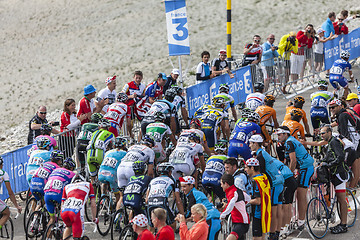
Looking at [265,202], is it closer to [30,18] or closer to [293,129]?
[293,129]

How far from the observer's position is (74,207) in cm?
1220

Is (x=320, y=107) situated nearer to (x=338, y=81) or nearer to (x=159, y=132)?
(x=338, y=81)

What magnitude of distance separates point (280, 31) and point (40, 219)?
38.5m

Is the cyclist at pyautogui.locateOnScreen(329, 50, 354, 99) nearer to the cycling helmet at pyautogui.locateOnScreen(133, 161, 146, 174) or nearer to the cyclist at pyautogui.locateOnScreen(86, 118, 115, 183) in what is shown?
the cyclist at pyautogui.locateOnScreen(86, 118, 115, 183)

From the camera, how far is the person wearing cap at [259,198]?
39.7ft

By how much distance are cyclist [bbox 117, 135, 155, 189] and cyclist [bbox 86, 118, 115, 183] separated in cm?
130

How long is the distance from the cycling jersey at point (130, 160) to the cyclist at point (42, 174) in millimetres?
1376

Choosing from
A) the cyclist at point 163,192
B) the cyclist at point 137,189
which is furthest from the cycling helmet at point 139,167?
the cyclist at point 163,192

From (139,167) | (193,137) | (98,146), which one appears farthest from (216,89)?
(139,167)

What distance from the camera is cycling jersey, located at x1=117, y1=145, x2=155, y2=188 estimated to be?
13.7 meters

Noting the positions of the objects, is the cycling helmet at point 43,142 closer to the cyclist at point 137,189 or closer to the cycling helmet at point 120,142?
the cycling helmet at point 120,142

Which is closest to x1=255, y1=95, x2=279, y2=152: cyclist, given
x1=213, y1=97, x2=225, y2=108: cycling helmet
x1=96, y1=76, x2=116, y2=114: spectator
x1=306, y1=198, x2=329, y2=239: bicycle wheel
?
x1=213, y1=97, x2=225, y2=108: cycling helmet

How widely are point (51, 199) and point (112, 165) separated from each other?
63.0 inches

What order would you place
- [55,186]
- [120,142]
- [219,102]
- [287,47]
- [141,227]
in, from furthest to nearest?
[287,47], [219,102], [120,142], [55,186], [141,227]
